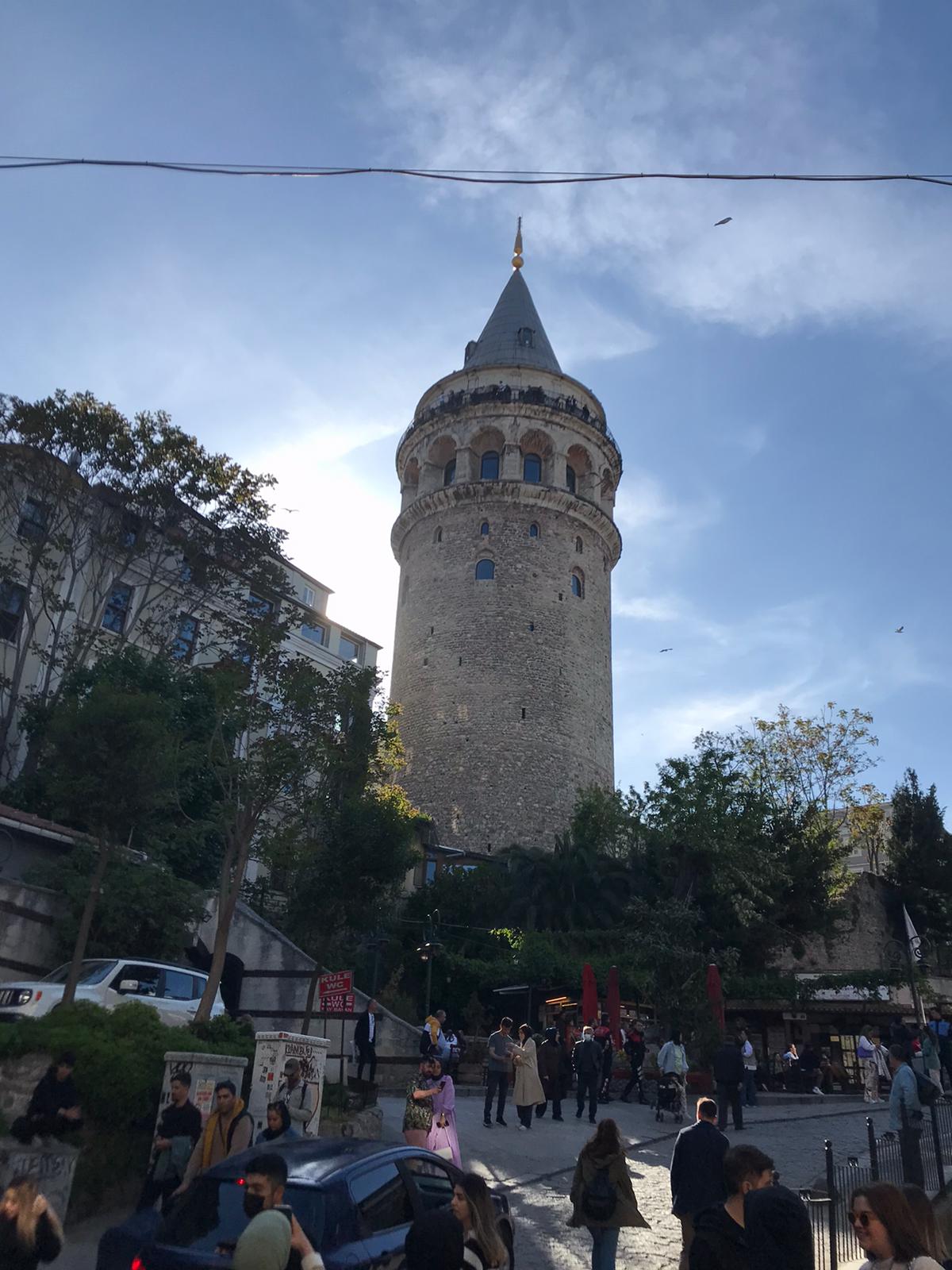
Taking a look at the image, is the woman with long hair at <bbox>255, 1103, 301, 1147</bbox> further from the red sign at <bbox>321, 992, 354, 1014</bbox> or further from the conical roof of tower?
the conical roof of tower

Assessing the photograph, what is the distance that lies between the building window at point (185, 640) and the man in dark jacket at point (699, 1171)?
725 inches

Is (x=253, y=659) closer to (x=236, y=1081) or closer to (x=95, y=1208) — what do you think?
(x=236, y=1081)

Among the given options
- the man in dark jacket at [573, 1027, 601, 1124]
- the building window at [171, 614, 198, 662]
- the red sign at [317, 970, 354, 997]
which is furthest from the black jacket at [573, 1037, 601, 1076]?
the building window at [171, 614, 198, 662]

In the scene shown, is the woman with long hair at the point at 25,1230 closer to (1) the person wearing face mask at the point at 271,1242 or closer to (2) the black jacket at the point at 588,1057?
(1) the person wearing face mask at the point at 271,1242

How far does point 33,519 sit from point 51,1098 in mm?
18633

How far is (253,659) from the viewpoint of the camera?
1842cm

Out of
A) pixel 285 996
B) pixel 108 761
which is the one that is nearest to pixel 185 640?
pixel 285 996

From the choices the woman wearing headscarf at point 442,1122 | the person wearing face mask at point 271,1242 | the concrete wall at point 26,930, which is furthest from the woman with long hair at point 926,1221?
the concrete wall at point 26,930

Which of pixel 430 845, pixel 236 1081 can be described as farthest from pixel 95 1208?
pixel 430 845

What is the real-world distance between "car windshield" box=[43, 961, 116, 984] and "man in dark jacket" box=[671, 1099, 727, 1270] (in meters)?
8.01

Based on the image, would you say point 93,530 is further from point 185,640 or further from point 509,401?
point 509,401

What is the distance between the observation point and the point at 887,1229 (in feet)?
12.4

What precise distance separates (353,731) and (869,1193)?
51.1ft

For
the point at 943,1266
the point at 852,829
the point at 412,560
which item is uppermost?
the point at 412,560
